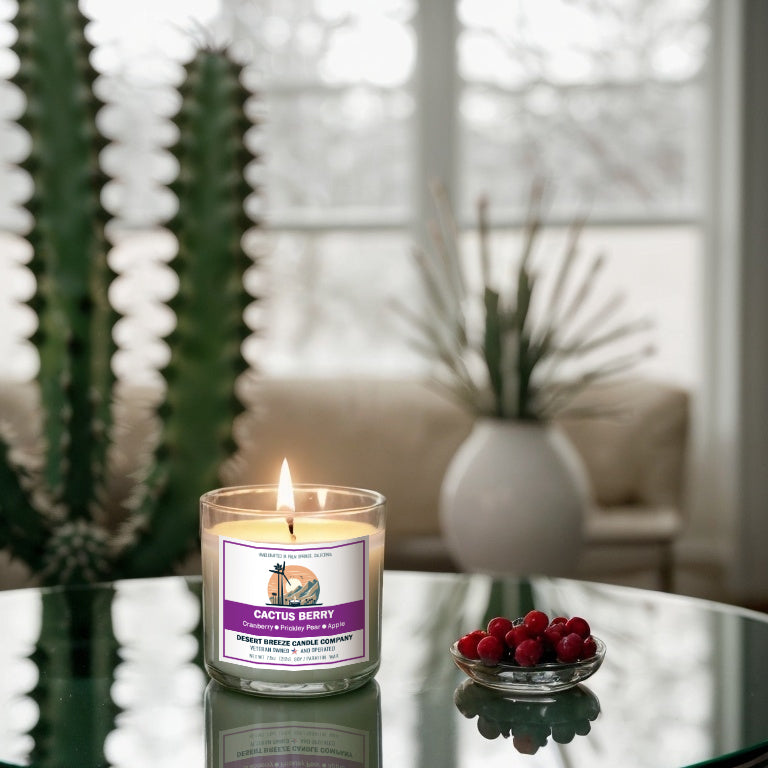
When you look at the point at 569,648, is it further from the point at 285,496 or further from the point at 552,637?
the point at 285,496

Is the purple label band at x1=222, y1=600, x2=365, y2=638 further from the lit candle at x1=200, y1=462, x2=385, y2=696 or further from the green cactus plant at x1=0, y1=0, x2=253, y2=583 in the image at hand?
the green cactus plant at x1=0, y1=0, x2=253, y2=583

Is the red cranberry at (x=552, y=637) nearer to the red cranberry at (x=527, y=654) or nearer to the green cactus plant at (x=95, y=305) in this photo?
the red cranberry at (x=527, y=654)

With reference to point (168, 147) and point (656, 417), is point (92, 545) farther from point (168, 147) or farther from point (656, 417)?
point (656, 417)

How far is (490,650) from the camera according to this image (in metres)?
0.58

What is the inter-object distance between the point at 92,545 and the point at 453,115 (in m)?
1.73

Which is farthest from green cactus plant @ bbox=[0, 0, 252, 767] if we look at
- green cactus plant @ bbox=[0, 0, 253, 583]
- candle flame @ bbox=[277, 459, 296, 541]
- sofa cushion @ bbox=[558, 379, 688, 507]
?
sofa cushion @ bbox=[558, 379, 688, 507]

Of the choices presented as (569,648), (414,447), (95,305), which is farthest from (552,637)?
(414,447)

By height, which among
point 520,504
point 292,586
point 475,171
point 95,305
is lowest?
point 520,504

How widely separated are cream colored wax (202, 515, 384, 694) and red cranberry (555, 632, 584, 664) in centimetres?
10

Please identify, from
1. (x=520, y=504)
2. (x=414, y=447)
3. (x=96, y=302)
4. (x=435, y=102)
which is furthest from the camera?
(x=435, y=102)

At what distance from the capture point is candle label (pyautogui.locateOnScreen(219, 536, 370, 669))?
22.0 inches

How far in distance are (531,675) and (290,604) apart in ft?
0.45

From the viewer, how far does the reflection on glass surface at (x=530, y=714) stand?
1.72 ft

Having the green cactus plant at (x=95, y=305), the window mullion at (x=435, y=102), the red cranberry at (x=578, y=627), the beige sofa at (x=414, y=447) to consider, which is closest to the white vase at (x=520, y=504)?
the green cactus plant at (x=95, y=305)
